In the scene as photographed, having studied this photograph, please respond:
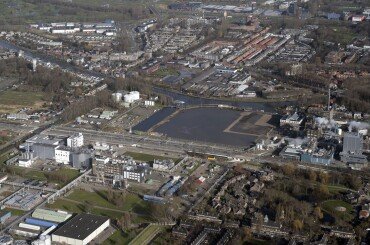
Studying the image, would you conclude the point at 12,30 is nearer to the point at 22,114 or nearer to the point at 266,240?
the point at 22,114

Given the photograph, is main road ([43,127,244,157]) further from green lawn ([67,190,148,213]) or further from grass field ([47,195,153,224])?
grass field ([47,195,153,224])

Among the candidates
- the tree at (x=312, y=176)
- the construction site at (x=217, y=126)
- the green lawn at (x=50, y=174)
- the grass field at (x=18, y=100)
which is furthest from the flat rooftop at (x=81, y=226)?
the grass field at (x=18, y=100)

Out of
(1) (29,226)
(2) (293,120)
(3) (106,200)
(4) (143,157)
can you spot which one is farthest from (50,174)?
(2) (293,120)

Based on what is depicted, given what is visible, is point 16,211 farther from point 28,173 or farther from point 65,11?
point 65,11

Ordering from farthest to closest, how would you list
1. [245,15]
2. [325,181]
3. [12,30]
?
1. [245,15]
2. [12,30]
3. [325,181]

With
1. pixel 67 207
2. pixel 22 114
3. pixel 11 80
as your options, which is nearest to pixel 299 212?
pixel 67 207

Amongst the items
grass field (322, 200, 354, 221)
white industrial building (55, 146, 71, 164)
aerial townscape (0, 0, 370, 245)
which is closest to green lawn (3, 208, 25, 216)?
aerial townscape (0, 0, 370, 245)
